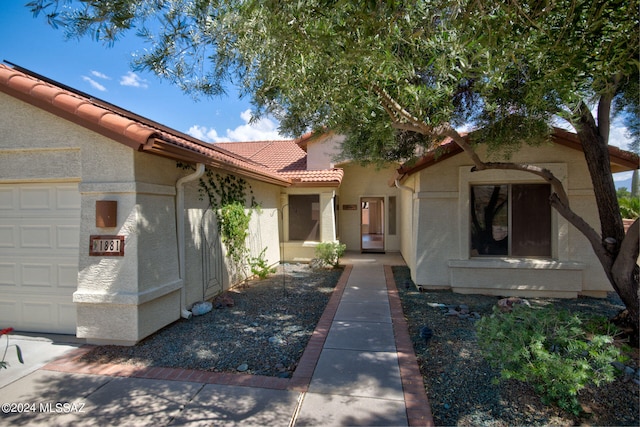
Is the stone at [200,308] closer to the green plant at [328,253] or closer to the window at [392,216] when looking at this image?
the green plant at [328,253]

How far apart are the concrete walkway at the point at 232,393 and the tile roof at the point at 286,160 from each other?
8303 mm

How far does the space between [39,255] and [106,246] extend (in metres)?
1.60

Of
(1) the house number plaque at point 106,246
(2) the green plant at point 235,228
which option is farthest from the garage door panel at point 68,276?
(2) the green plant at point 235,228

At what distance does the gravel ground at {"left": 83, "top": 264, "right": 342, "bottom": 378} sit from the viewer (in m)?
4.54

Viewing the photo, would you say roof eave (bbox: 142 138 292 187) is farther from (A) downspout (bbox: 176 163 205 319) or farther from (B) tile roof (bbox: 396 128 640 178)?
(B) tile roof (bbox: 396 128 640 178)

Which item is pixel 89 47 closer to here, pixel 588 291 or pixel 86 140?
pixel 86 140

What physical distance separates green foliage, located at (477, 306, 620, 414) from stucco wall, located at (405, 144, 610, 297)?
161 inches

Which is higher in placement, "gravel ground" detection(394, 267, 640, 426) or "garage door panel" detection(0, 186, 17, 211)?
"garage door panel" detection(0, 186, 17, 211)

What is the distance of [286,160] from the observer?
54.9ft

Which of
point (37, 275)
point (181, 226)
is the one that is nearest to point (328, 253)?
point (181, 226)

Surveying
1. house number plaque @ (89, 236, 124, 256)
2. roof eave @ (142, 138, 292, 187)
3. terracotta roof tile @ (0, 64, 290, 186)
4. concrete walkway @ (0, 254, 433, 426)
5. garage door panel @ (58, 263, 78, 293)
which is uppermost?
terracotta roof tile @ (0, 64, 290, 186)

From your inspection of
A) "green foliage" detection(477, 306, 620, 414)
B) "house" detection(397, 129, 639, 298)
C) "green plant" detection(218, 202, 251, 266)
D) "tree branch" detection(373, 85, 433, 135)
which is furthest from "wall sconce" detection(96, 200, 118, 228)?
"house" detection(397, 129, 639, 298)

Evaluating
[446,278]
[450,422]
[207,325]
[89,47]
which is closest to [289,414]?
[450,422]

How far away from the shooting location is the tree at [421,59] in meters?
3.76
